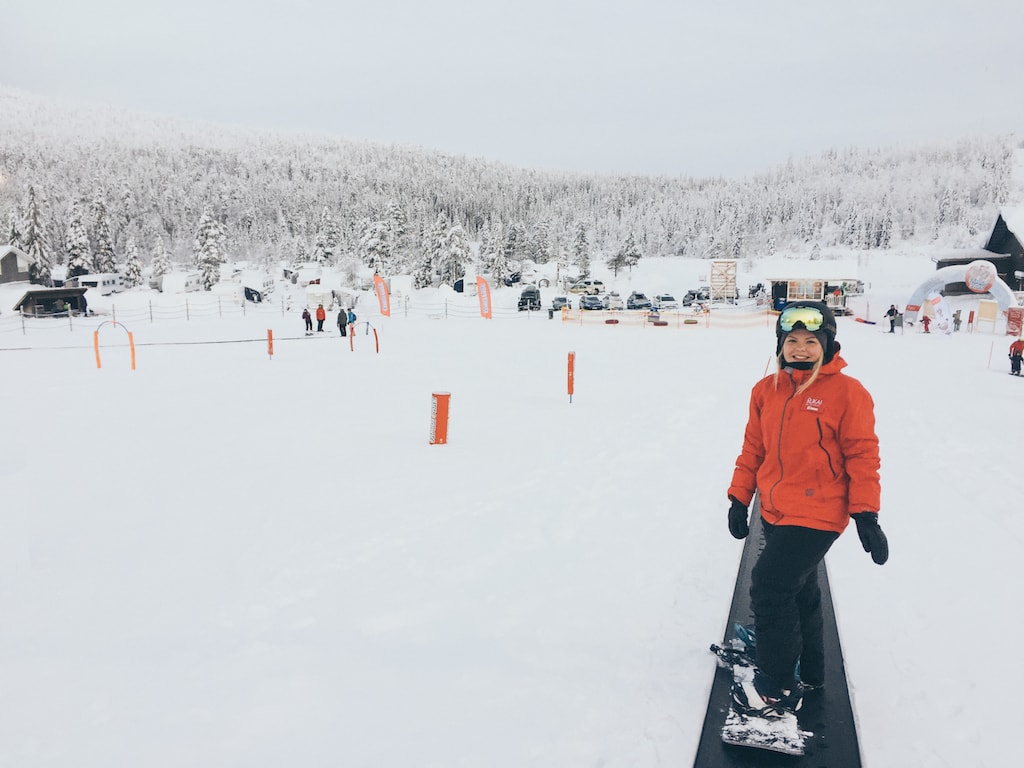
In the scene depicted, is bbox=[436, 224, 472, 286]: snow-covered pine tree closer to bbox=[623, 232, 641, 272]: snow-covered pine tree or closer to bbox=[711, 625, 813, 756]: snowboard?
bbox=[623, 232, 641, 272]: snow-covered pine tree

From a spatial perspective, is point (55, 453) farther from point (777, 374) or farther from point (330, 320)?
point (330, 320)

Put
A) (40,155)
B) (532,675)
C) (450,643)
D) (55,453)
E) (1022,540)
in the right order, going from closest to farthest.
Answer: (532,675) → (450,643) → (1022,540) → (55,453) → (40,155)

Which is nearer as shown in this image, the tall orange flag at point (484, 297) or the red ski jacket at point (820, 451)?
the red ski jacket at point (820, 451)

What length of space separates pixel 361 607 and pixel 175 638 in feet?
3.51

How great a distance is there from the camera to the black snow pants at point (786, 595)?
2.75 metres

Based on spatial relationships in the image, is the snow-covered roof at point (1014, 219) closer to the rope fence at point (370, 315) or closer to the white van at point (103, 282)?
the rope fence at point (370, 315)

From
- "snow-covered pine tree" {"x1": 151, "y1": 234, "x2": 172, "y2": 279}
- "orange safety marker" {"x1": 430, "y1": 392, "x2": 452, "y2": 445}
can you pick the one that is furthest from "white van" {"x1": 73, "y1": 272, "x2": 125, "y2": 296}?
"orange safety marker" {"x1": 430, "y1": 392, "x2": 452, "y2": 445}

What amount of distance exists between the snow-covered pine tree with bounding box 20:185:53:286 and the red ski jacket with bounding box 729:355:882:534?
63.4m

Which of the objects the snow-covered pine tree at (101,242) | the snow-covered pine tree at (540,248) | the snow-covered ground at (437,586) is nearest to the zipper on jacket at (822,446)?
the snow-covered ground at (437,586)

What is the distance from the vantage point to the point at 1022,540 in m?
5.29

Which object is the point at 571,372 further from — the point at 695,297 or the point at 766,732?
the point at 695,297

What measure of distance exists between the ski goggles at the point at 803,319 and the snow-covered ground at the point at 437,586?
1882 millimetres

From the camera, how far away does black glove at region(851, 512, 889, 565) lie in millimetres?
2559

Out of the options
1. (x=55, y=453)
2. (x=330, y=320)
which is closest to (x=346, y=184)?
(x=330, y=320)
